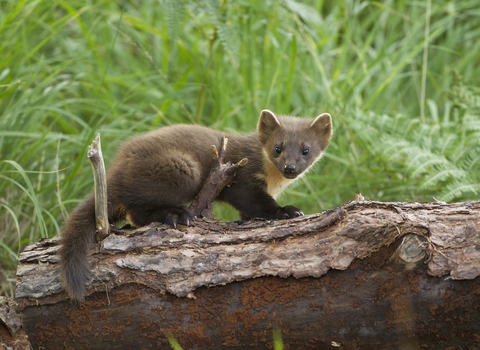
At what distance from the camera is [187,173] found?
14.2ft

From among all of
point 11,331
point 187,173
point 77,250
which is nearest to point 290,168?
point 187,173

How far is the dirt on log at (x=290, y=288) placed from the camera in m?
3.19

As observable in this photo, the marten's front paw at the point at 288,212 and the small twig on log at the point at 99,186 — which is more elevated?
the small twig on log at the point at 99,186

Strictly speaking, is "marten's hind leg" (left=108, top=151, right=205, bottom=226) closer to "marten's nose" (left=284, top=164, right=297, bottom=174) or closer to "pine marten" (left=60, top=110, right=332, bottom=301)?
"pine marten" (left=60, top=110, right=332, bottom=301)

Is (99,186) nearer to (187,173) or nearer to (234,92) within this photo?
(187,173)

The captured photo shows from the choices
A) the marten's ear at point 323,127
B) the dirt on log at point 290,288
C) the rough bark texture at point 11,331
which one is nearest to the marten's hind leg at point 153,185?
the dirt on log at point 290,288

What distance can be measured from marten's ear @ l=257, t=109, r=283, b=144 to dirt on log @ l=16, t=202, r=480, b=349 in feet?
4.99

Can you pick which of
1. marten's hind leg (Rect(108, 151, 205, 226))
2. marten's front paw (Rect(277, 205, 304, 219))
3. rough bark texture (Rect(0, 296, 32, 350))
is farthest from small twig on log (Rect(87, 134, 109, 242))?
marten's front paw (Rect(277, 205, 304, 219))

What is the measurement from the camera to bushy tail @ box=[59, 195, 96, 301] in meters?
3.40

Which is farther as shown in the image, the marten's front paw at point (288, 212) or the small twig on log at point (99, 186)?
the marten's front paw at point (288, 212)

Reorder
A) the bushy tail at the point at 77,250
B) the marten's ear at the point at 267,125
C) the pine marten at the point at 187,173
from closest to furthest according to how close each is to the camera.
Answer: the bushy tail at the point at 77,250, the pine marten at the point at 187,173, the marten's ear at the point at 267,125

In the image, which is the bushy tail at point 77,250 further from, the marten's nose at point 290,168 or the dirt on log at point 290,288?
the marten's nose at point 290,168

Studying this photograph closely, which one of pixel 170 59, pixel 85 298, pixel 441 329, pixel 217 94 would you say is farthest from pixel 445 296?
pixel 170 59

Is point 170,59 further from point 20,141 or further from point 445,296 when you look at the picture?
point 445,296
